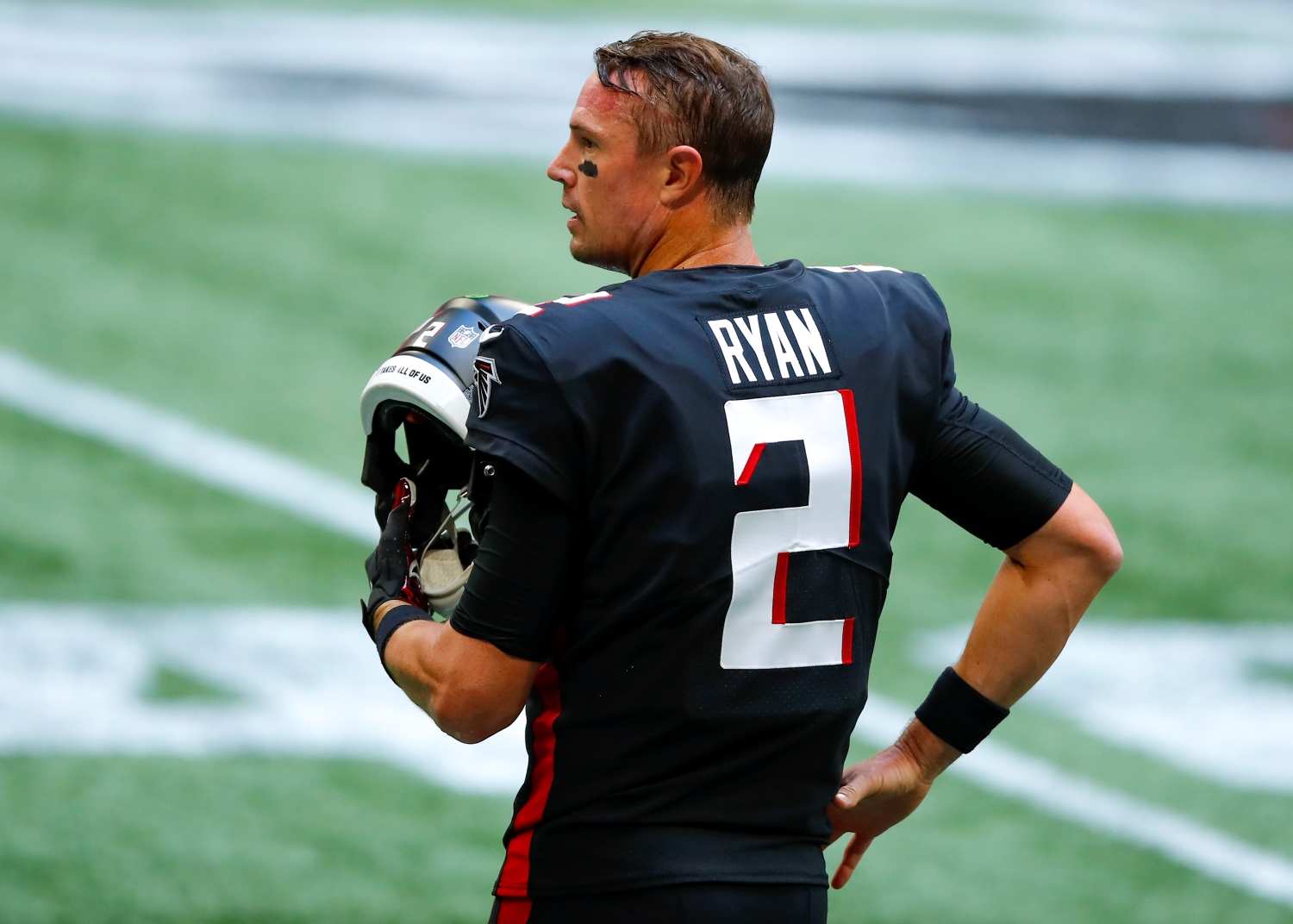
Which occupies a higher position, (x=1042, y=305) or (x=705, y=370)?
(x=705, y=370)

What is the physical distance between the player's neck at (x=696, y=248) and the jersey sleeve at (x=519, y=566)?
448mm

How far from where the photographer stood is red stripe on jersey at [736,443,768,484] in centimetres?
238

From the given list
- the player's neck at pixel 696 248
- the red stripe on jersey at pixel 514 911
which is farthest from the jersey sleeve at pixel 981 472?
the red stripe on jersey at pixel 514 911

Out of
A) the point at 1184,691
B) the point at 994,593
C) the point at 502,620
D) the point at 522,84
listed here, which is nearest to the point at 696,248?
the point at 502,620

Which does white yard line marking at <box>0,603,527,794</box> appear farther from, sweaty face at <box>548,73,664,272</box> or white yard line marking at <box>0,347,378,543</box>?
sweaty face at <box>548,73,664,272</box>

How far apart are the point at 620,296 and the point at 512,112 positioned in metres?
9.82

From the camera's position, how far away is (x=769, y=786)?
250 centimetres

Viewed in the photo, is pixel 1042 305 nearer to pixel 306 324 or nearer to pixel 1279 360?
pixel 1279 360

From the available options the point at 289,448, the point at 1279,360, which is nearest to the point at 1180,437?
the point at 1279,360

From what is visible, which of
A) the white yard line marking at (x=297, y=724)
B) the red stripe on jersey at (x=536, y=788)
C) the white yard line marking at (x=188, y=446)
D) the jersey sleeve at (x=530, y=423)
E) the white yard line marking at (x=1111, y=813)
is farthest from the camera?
the white yard line marking at (x=188, y=446)

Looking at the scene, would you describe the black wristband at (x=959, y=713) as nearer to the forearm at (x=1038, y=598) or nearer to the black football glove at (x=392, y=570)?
the forearm at (x=1038, y=598)

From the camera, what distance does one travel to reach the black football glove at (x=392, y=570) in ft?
8.63

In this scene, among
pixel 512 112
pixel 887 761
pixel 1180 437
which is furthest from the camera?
pixel 512 112

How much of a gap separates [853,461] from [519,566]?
51cm
